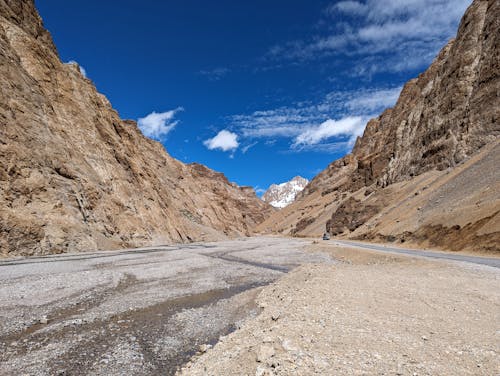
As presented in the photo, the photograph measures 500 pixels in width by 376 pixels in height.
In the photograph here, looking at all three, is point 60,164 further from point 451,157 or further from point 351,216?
point 351,216

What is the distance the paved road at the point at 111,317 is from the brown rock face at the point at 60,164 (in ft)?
46.1

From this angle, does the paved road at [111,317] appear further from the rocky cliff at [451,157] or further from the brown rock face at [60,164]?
the rocky cliff at [451,157]

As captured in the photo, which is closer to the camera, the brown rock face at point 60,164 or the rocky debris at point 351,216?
the brown rock face at point 60,164

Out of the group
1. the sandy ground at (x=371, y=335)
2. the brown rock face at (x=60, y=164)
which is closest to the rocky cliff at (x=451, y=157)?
the sandy ground at (x=371, y=335)

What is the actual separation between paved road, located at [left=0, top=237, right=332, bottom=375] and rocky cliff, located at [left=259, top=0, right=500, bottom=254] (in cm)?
2379

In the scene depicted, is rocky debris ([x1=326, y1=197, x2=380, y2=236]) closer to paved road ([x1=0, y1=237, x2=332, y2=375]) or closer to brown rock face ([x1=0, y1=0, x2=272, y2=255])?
brown rock face ([x1=0, y1=0, x2=272, y2=255])

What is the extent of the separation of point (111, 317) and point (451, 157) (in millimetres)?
59323

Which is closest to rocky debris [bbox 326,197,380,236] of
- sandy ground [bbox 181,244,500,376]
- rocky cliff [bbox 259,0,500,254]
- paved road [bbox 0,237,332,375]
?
rocky cliff [bbox 259,0,500,254]

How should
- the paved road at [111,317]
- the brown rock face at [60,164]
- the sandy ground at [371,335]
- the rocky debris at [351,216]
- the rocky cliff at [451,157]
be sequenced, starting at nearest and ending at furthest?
the sandy ground at [371,335] < the paved road at [111,317] < the brown rock face at [60,164] < the rocky cliff at [451,157] < the rocky debris at [351,216]

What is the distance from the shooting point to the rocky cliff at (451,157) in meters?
32.3

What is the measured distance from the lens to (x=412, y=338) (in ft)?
21.4

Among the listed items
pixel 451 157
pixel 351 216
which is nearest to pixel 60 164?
pixel 451 157

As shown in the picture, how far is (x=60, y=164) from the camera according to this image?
A: 38594 millimetres

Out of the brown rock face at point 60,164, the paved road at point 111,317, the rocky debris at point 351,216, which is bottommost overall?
the paved road at point 111,317
